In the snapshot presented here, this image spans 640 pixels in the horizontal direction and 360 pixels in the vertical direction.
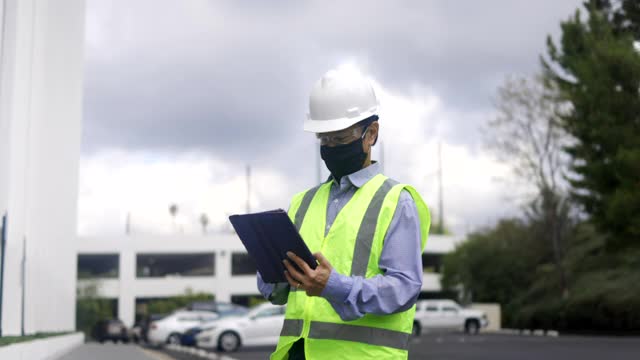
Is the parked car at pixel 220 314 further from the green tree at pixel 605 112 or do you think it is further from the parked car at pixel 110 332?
the green tree at pixel 605 112

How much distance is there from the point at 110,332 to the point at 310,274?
47.7 metres

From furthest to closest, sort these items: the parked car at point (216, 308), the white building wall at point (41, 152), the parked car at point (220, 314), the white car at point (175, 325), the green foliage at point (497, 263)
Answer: the green foliage at point (497, 263) < the parked car at point (216, 308) < the white car at point (175, 325) < the parked car at point (220, 314) < the white building wall at point (41, 152)

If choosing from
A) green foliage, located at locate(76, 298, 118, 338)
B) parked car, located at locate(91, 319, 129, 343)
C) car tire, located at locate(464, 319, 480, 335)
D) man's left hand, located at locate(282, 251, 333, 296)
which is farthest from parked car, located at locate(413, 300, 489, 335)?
man's left hand, located at locate(282, 251, 333, 296)

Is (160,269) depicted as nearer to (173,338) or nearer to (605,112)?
(173,338)

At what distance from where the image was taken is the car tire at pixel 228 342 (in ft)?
98.7

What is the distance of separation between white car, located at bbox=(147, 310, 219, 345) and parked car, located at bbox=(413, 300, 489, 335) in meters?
17.0

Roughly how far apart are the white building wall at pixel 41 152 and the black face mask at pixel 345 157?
60.8 feet

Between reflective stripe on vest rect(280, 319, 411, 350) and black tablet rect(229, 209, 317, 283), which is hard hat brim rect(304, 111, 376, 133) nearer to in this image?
black tablet rect(229, 209, 317, 283)

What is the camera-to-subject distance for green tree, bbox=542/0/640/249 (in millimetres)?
32188

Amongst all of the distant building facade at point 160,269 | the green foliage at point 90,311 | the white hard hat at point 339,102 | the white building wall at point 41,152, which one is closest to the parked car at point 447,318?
the green foliage at point 90,311

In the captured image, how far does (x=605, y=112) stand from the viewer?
32.8 m

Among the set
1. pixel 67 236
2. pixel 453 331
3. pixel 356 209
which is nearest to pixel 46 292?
pixel 67 236

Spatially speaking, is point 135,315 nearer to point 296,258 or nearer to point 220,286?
point 220,286

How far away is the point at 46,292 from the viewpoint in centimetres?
3566
